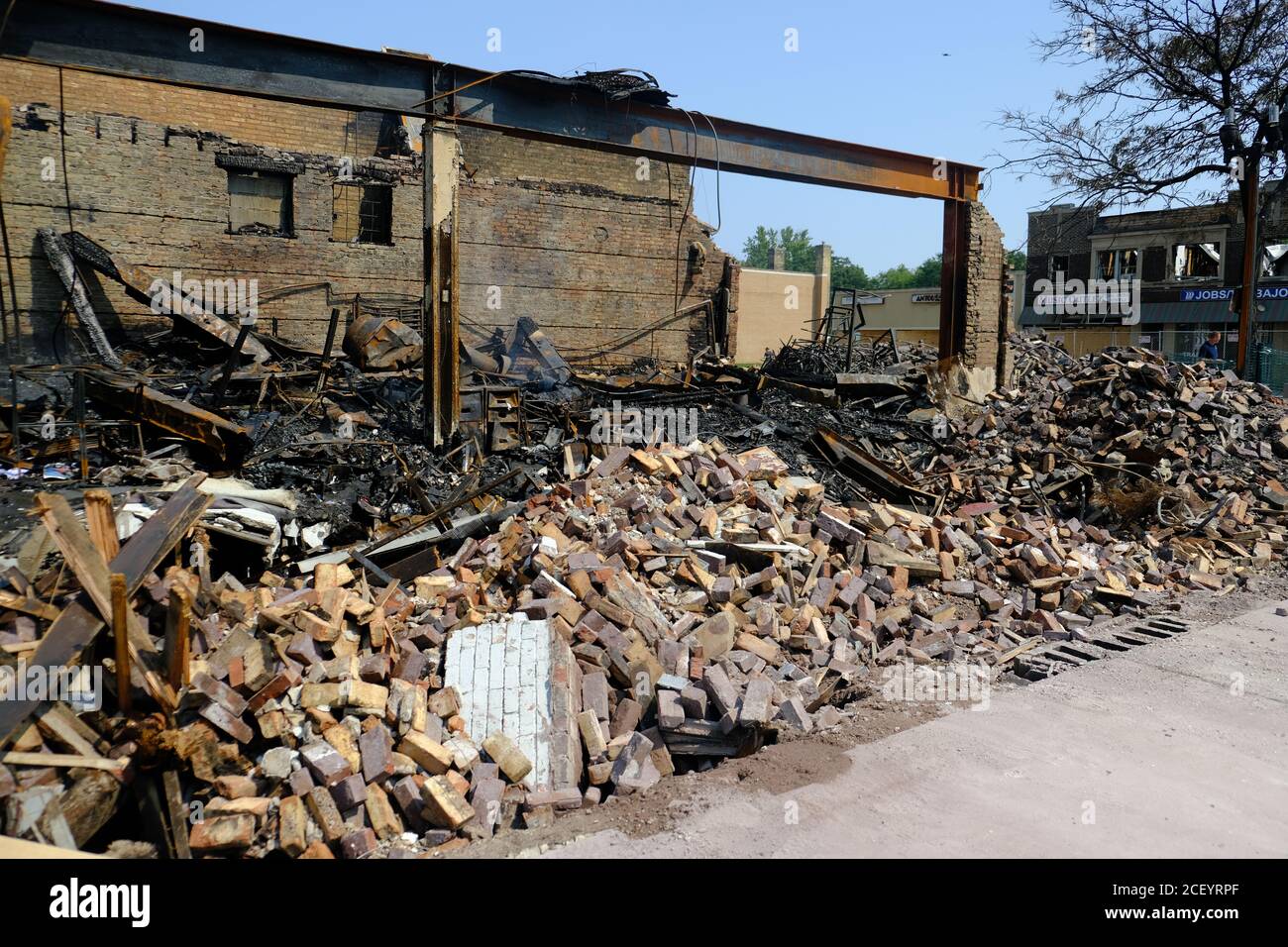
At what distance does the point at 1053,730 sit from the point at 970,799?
1.30 m

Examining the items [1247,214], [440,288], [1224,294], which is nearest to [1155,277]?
[1224,294]

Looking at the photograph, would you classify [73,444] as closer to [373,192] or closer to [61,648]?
[61,648]

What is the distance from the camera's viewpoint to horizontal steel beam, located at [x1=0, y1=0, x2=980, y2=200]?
1130 cm

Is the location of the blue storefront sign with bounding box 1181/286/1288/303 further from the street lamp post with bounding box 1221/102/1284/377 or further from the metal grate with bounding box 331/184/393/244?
the metal grate with bounding box 331/184/393/244

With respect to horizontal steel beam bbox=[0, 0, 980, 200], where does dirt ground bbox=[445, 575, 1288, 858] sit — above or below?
below

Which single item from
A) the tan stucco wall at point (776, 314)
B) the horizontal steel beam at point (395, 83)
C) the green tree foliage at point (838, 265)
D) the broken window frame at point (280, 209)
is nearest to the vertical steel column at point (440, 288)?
the horizontal steel beam at point (395, 83)

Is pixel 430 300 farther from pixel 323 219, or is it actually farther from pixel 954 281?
pixel 954 281

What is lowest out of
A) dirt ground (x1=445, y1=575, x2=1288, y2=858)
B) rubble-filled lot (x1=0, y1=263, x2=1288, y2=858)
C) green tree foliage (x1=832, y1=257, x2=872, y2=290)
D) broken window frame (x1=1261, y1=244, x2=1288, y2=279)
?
dirt ground (x1=445, y1=575, x2=1288, y2=858)

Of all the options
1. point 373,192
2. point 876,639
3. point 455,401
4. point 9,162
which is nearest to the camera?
point 876,639

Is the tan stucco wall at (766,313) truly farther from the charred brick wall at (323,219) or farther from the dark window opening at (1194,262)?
the charred brick wall at (323,219)

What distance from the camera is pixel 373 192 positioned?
15516 millimetres

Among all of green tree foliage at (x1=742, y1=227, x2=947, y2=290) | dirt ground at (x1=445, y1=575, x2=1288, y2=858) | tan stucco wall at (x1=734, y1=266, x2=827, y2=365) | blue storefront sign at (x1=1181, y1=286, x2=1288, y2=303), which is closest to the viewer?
dirt ground at (x1=445, y1=575, x2=1288, y2=858)

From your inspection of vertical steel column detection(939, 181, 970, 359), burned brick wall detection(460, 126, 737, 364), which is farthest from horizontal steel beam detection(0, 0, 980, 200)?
burned brick wall detection(460, 126, 737, 364)
